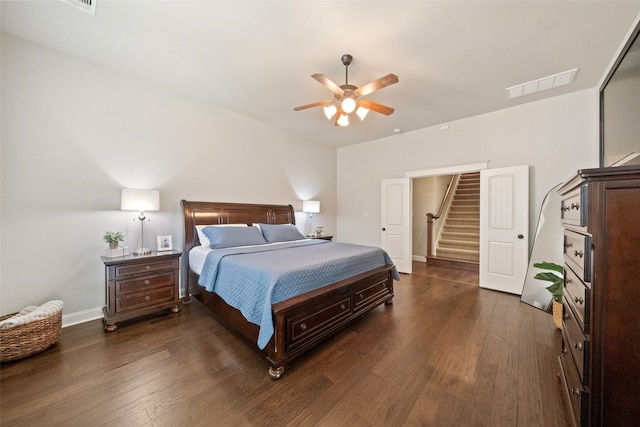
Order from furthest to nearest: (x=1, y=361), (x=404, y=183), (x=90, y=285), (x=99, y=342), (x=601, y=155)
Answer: (x=404, y=183) → (x=601, y=155) → (x=90, y=285) → (x=99, y=342) → (x=1, y=361)

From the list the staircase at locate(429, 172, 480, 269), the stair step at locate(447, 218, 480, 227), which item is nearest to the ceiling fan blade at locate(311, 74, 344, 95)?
the staircase at locate(429, 172, 480, 269)

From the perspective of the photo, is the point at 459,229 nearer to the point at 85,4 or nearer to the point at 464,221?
the point at 464,221

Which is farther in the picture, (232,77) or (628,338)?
(232,77)

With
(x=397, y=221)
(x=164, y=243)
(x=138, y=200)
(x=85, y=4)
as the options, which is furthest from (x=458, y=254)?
(x=85, y=4)

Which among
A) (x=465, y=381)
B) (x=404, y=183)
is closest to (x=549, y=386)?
(x=465, y=381)

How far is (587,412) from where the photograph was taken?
1078 mm

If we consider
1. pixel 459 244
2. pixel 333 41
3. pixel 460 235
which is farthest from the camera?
pixel 460 235

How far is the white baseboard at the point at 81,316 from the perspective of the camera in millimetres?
2508

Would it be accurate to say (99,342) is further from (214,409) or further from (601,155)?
(601,155)

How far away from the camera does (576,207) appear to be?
127cm

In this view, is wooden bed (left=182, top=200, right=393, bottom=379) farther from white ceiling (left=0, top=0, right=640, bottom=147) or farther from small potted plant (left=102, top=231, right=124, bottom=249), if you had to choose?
white ceiling (left=0, top=0, right=640, bottom=147)

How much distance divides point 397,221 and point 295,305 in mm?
3621

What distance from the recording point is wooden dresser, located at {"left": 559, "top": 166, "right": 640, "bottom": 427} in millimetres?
988

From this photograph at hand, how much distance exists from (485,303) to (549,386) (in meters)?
1.69
